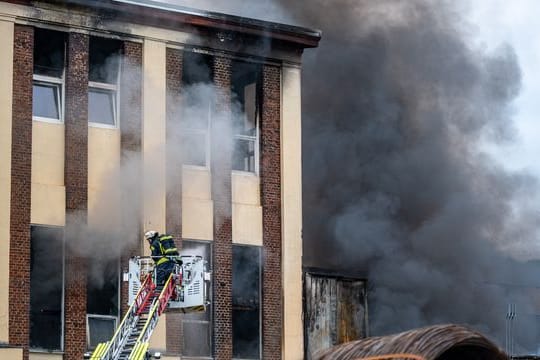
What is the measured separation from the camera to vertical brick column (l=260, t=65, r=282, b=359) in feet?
91.4

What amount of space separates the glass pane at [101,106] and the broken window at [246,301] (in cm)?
368

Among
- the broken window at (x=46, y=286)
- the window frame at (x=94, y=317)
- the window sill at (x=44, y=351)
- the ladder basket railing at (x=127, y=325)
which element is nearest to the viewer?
the ladder basket railing at (x=127, y=325)

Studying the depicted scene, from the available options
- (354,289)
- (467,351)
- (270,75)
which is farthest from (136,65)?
(467,351)

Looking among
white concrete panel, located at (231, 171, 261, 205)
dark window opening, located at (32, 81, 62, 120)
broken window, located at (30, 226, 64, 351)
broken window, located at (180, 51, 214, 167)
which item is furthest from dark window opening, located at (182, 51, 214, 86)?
broken window, located at (30, 226, 64, 351)

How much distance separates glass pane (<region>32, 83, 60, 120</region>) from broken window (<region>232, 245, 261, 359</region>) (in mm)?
4624

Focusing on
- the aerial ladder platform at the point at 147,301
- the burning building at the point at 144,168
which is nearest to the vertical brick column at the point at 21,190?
the burning building at the point at 144,168

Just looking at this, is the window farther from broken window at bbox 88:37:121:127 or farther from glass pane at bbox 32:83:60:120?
glass pane at bbox 32:83:60:120

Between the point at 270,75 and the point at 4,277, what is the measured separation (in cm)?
751

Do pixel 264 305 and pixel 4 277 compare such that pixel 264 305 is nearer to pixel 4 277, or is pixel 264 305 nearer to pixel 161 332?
pixel 161 332

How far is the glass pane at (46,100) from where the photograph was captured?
25.8m

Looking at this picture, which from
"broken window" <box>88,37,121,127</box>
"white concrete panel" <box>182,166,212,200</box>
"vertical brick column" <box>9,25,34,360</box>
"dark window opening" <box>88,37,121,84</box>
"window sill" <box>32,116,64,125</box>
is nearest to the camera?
"vertical brick column" <box>9,25,34,360</box>

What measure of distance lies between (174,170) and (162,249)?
5.83 metres

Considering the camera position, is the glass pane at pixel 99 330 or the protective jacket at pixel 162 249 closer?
the protective jacket at pixel 162 249

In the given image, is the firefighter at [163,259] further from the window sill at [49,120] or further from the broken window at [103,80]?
the broken window at [103,80]
